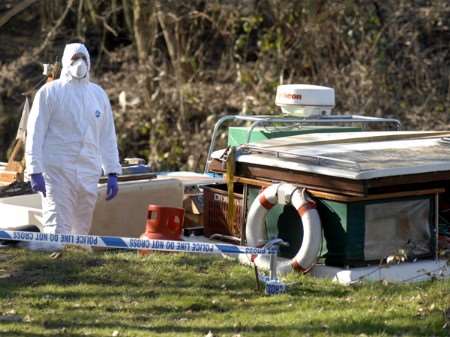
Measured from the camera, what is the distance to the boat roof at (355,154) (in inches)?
318

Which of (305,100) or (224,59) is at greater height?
(224,59)

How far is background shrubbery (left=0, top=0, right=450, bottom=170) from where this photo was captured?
1803cm

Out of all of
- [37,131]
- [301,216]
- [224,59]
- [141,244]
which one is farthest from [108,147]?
[224,59]

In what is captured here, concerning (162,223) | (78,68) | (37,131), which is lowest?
(162,223)

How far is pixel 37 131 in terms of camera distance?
9016 mm

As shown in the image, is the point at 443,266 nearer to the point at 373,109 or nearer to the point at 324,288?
the point at 324,288

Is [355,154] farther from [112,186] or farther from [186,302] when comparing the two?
[112,186]

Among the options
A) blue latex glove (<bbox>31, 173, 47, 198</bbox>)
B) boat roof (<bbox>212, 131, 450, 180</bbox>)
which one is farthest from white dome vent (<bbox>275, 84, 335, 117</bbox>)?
blue latex glove (<bbox>31, 173, 47, 198</bbox>)

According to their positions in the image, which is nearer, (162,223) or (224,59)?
(162,223)

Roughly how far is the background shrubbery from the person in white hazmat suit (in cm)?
842

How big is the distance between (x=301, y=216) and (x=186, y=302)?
124cm

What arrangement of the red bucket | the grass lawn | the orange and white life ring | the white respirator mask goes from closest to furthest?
1. the grass lawn
2. the orange and white life ring
3. the red bucket
4. the white respirator mask

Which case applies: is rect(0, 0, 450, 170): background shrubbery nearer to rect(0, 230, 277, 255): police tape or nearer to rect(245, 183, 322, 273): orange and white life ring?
rect(245, 183, 322, 273): orange and white life ring

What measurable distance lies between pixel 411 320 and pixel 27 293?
2668 mm
